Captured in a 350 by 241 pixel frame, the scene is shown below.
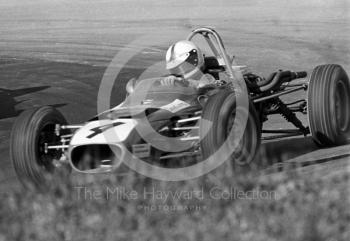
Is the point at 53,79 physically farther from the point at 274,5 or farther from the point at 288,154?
the point at 274,5

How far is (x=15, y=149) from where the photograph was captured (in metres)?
6.96

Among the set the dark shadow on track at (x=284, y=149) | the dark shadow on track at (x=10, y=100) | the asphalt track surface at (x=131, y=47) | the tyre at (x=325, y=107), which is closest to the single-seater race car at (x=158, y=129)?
the tyre at (x=325, y=107)

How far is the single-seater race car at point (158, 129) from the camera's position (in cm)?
653

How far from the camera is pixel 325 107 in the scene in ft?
26.2

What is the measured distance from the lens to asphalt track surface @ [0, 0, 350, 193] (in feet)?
34.4

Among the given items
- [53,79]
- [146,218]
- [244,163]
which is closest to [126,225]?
[146,218]

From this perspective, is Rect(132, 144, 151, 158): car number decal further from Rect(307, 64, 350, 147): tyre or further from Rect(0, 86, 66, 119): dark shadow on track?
Rect(0, 86, 66, 119): dark shadow on track

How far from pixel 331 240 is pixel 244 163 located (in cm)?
235

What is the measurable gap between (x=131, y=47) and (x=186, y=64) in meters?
13.9

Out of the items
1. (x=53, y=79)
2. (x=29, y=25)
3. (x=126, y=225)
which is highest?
(x=29, y=25)

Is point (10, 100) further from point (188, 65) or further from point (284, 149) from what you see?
point (284, 149)

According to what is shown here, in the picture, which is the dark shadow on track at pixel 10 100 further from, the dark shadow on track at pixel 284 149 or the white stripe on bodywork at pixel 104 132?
the white stripe on bodywork at pixel 104 132

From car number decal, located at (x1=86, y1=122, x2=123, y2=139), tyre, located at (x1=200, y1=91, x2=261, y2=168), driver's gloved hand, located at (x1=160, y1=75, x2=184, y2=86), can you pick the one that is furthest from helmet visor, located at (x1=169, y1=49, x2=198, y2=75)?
car number decal, located at (x1=86, y1=122, x2=123, y2=139)

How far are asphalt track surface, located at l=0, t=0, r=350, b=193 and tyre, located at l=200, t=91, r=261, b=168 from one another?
38 cm
